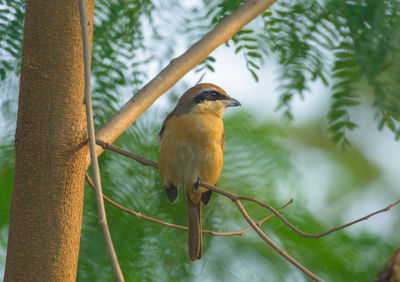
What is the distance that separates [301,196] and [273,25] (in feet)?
3.08

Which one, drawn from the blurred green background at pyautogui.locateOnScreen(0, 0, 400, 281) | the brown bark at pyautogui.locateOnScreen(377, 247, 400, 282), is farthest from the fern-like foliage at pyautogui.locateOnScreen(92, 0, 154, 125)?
the brown bark at pyautogui.locateOnScreen(377, 247, 400, 282)

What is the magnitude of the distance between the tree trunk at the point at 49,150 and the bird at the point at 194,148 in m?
0.59

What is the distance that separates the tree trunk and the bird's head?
44.8 inches

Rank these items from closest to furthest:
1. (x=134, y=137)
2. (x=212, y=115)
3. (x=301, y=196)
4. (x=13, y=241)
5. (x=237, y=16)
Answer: (x=13, y=241) → (x=237, y=16) → (x=134, y=137) → (x=301, y=196) → (x=212, y=115)

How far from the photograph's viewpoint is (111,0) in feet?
8.20

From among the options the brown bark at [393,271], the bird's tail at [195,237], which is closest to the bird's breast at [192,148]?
the bird's tail at [195,237]

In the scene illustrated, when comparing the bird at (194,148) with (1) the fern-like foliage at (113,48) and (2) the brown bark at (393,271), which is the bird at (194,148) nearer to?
(1) the fern-like foliage at (113,48)

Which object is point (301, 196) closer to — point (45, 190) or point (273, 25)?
point (273, 25)

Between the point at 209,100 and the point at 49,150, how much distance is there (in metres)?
1.60

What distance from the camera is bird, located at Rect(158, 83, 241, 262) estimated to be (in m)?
2.46

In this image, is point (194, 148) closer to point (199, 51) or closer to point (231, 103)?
point (231, 103)

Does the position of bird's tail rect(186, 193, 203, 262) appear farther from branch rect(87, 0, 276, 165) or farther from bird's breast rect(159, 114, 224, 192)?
branch rect(87, 0, 276, 165)

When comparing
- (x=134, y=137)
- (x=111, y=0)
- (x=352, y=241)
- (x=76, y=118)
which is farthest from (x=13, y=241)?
(x=352, y=241)

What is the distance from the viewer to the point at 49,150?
189 cm
